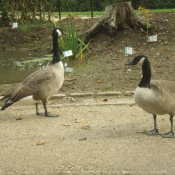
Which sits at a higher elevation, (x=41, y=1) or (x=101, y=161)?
(x=41, y=1)

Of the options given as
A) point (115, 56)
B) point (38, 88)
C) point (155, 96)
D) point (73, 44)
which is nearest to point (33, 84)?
point (38, 88)

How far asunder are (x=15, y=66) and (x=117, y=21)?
2.95 metres

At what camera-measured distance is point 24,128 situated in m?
6.88

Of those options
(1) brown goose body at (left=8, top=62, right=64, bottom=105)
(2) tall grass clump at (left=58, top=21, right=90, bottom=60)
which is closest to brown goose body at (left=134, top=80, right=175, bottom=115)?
(1) brown goose body at (left=8, top=62, right=64, bottom=105)

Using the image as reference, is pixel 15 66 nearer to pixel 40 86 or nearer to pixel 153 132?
pixel 40 86

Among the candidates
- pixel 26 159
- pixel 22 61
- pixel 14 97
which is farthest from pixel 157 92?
pixel 22 61

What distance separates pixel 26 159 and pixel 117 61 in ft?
17.4

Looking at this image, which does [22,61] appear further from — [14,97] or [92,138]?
[92,138]

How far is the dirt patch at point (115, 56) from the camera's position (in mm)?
9086

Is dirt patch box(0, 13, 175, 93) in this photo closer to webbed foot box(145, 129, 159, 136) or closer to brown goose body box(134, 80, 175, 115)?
webbed foot box(145, 129, 159, 136)

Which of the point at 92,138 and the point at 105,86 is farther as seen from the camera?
the point at 105,86

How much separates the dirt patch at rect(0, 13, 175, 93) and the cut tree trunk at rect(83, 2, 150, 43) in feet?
0.49

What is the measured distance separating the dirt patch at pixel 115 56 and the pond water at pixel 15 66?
0.54 meters

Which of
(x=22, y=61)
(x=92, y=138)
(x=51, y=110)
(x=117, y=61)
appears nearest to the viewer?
(x=92, y=138)
